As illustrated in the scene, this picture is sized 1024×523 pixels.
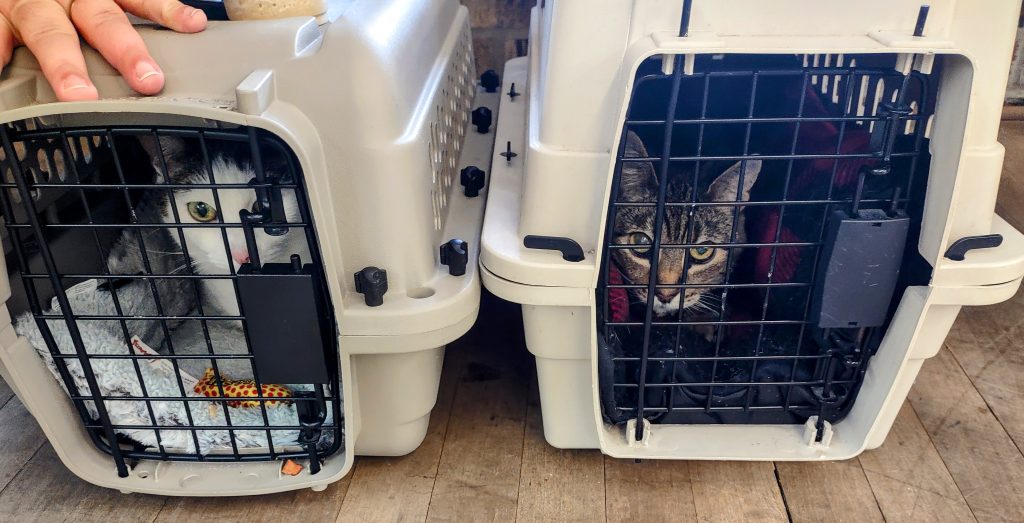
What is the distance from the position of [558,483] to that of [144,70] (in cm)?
62

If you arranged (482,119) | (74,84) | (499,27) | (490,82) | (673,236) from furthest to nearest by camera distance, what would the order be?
(499,27), (490,82), (482,119), (673,236), (74,84)

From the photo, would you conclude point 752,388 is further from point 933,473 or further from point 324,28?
point 324,28

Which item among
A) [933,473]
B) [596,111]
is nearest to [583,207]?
[596,111]

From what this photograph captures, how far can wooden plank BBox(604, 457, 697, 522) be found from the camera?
0.81m

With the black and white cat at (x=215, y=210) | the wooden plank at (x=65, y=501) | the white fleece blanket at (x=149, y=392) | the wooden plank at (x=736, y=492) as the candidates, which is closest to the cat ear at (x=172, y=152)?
the black and white cat at (x=215, y=210)

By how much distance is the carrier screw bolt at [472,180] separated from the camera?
3.15 ft

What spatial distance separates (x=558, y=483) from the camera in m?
0.86

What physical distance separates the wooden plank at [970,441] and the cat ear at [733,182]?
395 millimetres

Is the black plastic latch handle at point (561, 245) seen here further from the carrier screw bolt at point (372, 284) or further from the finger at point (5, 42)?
the finger at point (5, 42)

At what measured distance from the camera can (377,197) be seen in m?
0.71

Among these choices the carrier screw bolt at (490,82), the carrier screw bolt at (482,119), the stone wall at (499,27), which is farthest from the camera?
the stone wall at (499,27)

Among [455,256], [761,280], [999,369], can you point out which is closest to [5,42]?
[455,256]

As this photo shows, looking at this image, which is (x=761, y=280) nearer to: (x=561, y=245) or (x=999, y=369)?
(x=561, y=245)

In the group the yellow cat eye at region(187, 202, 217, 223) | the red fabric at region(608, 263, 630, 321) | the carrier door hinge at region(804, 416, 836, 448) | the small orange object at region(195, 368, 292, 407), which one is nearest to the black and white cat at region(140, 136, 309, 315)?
the yellow cat eye at region(187, 202, 217, 223)
